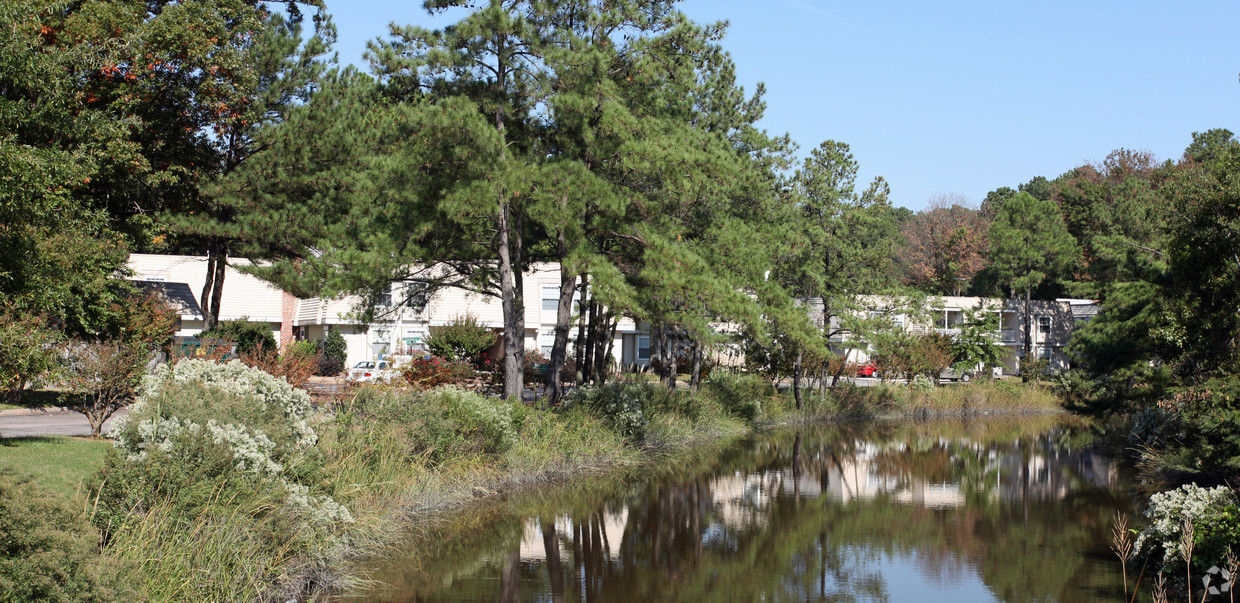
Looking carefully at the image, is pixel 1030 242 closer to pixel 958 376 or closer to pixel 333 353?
pixel 958 376

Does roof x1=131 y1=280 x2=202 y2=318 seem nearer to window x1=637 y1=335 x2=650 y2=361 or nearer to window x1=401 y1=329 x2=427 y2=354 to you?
window x1=401 y1=329 x2=427 y2=354

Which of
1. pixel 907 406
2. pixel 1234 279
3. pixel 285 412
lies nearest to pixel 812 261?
pixel 907 406

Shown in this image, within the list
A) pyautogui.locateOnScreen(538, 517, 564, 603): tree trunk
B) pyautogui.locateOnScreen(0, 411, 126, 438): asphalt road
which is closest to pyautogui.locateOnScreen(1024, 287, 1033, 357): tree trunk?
pyautogui.locateOnScreen(538, 517, 564, 603): tree trunk

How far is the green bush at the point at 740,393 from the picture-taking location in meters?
32.7

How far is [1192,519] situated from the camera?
1197 centimetres

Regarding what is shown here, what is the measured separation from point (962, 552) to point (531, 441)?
328 inches

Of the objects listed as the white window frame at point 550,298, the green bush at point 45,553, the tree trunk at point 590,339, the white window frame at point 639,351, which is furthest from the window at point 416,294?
the white window frame at point 639,351

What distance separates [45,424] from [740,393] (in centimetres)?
2011

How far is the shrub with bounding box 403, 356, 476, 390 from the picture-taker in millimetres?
25734

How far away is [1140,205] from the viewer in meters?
56.1

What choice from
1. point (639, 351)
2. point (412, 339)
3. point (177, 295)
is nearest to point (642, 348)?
point (639, 351)

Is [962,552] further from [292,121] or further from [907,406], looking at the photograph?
[907,406]

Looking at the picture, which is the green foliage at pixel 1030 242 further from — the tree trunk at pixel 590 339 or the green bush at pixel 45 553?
the green bush at pixel 45 553

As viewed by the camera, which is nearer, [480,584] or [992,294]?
[480,584]
